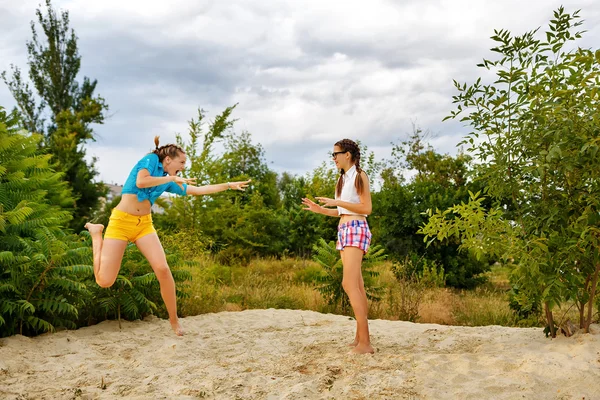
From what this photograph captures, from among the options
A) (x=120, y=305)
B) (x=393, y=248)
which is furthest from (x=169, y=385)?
(x=393, y=248)

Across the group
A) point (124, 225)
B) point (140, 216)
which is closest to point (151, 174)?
point (140, 216)

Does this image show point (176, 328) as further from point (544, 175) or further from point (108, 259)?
point (544, 175)

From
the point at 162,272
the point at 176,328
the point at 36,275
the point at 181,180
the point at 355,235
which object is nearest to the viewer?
the point at 355,235

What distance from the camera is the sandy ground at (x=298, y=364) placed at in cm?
450

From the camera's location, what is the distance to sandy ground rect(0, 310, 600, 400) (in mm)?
4496

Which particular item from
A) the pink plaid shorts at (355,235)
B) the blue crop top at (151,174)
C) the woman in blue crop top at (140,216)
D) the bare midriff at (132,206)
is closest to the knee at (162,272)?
the woman in blue crop top at (140,216)

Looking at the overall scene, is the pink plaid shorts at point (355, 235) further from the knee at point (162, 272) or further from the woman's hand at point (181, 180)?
the knee at point (162, 272)

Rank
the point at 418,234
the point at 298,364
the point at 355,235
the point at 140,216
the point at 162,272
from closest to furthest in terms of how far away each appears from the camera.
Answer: the point at 355,235 < the point at 298,364 < the point at 140,216 < the point at 162,272 < the point at 418,234

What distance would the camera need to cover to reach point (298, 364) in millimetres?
5301

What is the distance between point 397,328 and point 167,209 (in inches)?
409

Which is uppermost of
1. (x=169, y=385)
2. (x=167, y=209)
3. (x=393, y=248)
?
(x=167, y=209)

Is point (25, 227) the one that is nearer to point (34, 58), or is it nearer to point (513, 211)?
point (513, 211)

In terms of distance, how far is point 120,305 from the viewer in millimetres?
7199

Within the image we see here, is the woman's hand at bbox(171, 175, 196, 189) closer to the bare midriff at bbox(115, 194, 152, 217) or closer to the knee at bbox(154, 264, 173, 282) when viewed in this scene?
the bare midriff at bbox(115, 194, 152, 217)
